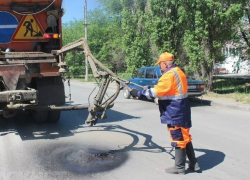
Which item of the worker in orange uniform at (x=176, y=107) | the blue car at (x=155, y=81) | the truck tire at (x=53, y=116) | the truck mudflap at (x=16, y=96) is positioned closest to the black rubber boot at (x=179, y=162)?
the worker in orange uniform at (x=176, y=107)

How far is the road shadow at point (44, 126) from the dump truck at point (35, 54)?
0.32m

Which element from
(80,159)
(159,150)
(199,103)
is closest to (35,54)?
(80,159)

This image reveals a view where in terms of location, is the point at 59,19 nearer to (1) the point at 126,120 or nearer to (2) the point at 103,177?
(1) the point at 126,120

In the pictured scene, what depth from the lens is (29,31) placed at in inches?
268

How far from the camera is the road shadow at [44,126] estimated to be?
21.3 feet

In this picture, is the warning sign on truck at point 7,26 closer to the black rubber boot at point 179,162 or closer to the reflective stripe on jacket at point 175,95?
the reflective stripe on jacket at point 175,95

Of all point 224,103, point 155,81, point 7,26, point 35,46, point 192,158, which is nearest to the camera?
point 192,158

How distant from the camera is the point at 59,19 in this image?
277 inches

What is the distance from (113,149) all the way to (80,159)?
2.52 ft

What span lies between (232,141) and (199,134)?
0.78 meters

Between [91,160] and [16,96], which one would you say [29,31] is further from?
[91,160]

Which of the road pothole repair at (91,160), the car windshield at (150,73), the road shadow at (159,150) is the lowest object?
the road pothole repair at (91,160)

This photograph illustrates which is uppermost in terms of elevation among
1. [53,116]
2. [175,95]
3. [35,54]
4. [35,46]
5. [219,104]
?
[35,46]

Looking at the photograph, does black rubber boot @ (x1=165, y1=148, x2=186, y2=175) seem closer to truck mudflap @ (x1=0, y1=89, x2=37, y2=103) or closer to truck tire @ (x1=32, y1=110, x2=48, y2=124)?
truck mudflap @ (x1=0, y1=89, x2=37, y2=103)
